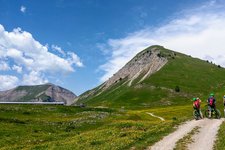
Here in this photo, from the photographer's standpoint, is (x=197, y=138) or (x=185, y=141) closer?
(x=185, y=141)

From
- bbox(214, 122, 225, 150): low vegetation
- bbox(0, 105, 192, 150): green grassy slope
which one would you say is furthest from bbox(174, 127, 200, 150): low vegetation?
bbox(0, 105, 192, 150): green grassy slope

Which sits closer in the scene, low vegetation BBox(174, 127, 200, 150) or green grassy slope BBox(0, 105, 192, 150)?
low vegetation BBox(174, 127, 200, 150)

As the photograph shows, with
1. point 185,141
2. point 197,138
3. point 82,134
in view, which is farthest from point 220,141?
point 82,134

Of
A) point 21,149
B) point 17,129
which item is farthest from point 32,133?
point 21,149

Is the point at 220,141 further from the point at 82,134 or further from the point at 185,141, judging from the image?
the point at 82,134

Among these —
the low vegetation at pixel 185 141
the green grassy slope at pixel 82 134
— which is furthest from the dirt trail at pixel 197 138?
the green grassy slope at pixel 82 134

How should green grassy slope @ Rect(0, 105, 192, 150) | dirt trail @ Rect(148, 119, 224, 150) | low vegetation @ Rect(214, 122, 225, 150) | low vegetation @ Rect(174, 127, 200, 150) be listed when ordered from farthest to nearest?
green grassy slope @ Rect(0, 105, 192, 150)
dirt trail @ Rect(148, 119, 224, 150)
low vegetation @ Rect(174, 127, 200, 150)
low vegetation @ Rect(214, 122, 225, 150)

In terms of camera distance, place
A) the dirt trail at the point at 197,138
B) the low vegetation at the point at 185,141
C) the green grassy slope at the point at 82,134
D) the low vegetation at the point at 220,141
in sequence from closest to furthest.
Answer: the low vegetation at the point at 220,141
the low vegetation at the point at 185,141
the dirt trail at the point at 197,138
the green grassy slope at the point at 82,134

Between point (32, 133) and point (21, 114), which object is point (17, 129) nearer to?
point (32, 133)

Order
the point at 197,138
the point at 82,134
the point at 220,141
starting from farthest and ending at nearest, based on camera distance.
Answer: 1. the point at 82,134
2. the point at 197,138
3. the point at 220,141

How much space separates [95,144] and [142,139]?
4524mm

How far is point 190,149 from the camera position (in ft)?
97.8

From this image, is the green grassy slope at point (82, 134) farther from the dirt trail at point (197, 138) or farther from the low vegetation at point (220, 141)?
the low vegetation at point (220, 141)

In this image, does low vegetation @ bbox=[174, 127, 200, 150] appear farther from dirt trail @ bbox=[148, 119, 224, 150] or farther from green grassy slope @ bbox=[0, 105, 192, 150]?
green grassy slope @ bbox=[0, 105, 192, 150]
